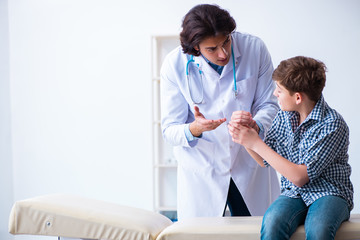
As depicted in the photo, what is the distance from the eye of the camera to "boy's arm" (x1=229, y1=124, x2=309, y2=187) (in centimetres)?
154

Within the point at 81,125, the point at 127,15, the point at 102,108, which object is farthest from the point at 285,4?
the point at 81,125

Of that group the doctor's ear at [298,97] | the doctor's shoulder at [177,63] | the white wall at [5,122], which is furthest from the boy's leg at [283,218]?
the white wall at [5,122]

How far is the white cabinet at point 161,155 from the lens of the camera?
11.9 ft

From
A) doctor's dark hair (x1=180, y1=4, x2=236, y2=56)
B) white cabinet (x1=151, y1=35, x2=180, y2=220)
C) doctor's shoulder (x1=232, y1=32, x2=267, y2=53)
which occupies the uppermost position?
doctor's dark hair (x1=180, y1=4, x2=236, y2=56)

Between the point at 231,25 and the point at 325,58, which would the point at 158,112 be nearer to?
the point at 325,58

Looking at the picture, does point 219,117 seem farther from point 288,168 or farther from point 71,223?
point 71,223

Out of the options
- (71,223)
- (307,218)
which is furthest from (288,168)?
(71,223)

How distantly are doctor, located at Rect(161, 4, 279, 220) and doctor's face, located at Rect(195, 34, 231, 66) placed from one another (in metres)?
0.04

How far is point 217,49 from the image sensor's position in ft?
5.59

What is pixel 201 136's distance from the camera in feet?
5.94

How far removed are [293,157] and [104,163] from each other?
2543mm

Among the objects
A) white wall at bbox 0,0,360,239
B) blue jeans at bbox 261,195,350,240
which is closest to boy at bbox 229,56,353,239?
blue jeans at bbox 261,195,350,240

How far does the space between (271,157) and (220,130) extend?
A: 343 mm

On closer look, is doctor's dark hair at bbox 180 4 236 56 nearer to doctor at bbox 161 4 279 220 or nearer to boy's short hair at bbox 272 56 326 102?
doctor at bbox 161 4 279 220
